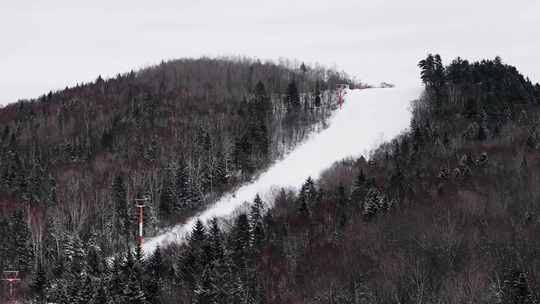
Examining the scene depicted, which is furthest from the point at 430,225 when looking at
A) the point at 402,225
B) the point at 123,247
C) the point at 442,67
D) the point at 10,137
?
the point at 10,137

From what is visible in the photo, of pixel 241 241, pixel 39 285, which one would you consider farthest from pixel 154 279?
pixel 39 285

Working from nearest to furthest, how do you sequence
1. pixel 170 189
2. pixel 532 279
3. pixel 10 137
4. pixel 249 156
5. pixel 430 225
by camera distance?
pixel 532 279 < pixel 430 225 < pixel 170 189 < pixel 249 156 < pixel 10 137

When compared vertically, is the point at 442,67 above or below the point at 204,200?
above

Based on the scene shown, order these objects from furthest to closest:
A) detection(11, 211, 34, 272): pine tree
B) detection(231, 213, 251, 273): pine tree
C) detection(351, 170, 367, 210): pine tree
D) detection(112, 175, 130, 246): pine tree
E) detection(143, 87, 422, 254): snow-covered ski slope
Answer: detection(143, 87, 422, 254): snow-covered ski slope < detection(112, 175, 130, 246): pine tree < detection(11, 211, 34, 272): pine tree < detection(351, 170, 367, 210): pine tree < detection(231, 213, 251, 273): pine tree

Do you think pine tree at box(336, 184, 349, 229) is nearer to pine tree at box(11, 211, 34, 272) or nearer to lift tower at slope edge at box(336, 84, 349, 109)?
pine tree at box(11, 211, 34, 272)

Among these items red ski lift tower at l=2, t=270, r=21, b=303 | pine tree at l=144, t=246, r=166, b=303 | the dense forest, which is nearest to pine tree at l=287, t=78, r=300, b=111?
the dense forest

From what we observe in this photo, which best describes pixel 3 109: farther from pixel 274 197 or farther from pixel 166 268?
pixel 166 268

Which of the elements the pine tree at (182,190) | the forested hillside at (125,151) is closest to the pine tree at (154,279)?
the forested hillside at (125,151)
